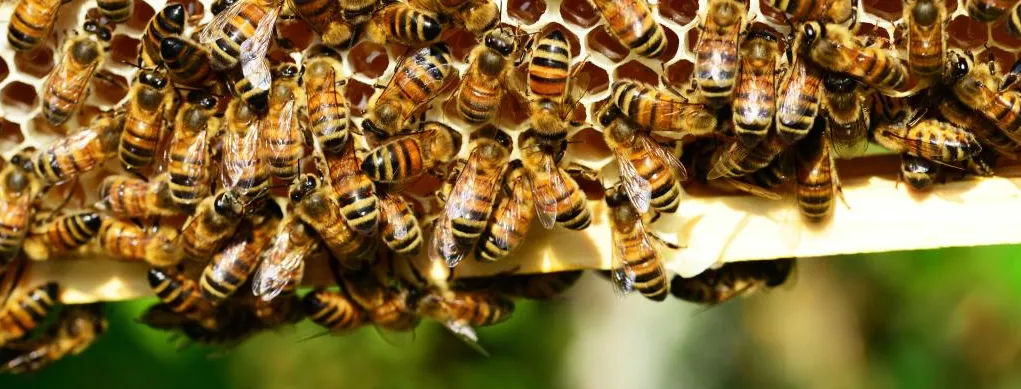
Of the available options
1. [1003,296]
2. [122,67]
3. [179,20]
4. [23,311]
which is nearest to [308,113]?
[179,20]

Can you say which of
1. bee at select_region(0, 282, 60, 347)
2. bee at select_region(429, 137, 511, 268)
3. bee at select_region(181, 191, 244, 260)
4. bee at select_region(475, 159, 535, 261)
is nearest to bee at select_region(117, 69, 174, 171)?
bee at select_region(181, 191, 244, 260)

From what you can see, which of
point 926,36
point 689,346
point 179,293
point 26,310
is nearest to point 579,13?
point 926,36

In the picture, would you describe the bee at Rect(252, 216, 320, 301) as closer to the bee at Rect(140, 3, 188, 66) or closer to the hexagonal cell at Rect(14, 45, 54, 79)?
the bee at Rect(140, 3, 188, 66)

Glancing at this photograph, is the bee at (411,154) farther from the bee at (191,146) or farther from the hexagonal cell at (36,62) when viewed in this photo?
the hexagonal cell at (36,62)

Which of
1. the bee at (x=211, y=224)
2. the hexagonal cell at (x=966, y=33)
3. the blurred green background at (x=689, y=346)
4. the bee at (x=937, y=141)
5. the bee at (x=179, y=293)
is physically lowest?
the blurred green background at (x=689, y=346)

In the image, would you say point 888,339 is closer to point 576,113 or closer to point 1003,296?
point 1003,296

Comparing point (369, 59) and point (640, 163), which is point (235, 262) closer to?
point (369, 59)

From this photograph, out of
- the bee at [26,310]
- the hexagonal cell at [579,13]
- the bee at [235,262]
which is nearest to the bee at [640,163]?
the hexagonal cell at [579,13]
